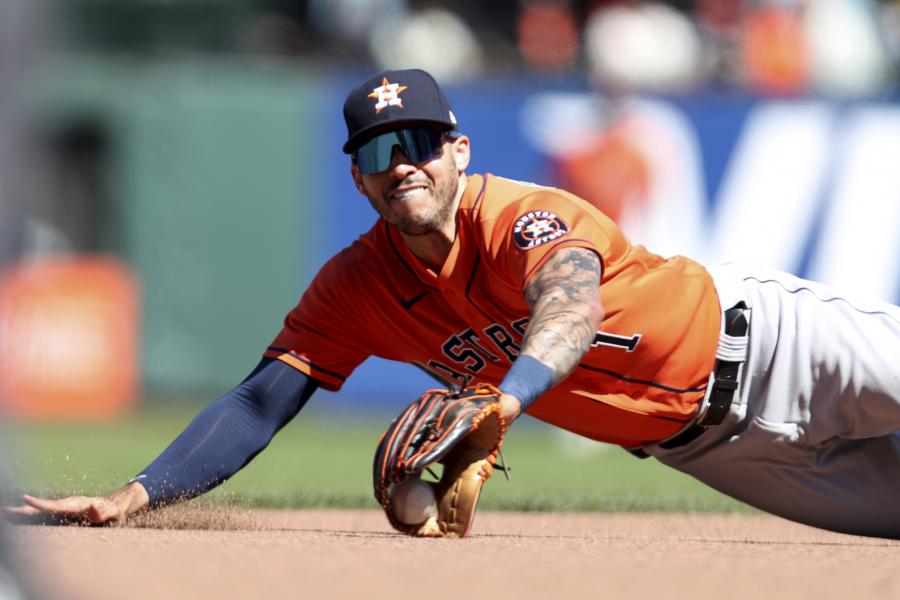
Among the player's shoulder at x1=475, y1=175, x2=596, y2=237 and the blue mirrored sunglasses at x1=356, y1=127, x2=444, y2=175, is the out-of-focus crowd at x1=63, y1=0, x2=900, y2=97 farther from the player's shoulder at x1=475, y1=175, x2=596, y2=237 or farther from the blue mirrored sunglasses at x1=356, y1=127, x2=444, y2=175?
the blue mirrored sunglasses at x1=356, y1=127, x2=444, y2=175

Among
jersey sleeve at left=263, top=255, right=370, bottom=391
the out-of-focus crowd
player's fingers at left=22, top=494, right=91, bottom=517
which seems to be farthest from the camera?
the out-of-focus crowd

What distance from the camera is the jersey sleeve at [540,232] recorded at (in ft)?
12.9

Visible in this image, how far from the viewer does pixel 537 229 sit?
13.0 feet

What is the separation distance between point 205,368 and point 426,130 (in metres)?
8.58

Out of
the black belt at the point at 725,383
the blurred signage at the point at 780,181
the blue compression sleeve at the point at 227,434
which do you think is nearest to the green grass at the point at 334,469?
the blue compression sleeve at the point at 227,434

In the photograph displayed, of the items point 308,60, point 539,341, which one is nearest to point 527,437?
point 308,60

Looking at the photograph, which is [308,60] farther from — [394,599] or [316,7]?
[394,599]

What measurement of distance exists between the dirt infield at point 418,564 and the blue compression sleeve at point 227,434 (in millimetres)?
120

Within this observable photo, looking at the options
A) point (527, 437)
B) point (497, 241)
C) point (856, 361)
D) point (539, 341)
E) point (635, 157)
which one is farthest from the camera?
point (527, 437)

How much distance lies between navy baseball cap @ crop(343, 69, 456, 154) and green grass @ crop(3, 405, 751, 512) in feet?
4.22

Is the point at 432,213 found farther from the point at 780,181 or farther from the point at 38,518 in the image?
the point at 780,181

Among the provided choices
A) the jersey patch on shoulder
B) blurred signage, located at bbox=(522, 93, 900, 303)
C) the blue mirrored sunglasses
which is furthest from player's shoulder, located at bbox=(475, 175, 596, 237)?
blurred signage, located at bbox=(522, 93, 900, 303)

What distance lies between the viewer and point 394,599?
9.37 feet

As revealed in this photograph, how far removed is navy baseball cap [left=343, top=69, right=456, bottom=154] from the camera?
405 cm
